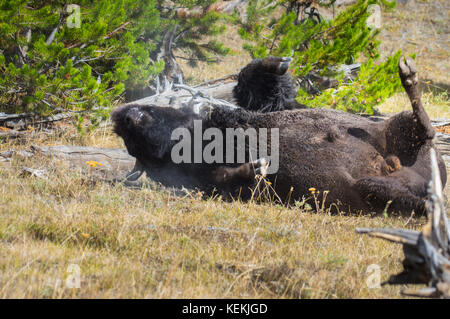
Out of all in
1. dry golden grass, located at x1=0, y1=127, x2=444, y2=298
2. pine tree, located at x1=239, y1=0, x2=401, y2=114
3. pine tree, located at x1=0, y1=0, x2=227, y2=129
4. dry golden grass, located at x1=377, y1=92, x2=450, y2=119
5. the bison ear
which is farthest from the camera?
dry golden grass, located at x1=377, y1=92, x2=450, y2=119

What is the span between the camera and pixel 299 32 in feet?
22.1

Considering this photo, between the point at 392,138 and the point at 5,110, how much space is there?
187 inches

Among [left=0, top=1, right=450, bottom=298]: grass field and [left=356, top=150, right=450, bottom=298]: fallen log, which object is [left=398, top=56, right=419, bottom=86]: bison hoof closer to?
[left=0, top=1, right=450, bottom=298]: grass field

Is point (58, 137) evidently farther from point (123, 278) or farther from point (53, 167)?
point (123, 278)

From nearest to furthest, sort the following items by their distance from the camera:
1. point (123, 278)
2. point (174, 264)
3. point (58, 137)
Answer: point (123, 278) → point (174, 264) → point (58, 137)

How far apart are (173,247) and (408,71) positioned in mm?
2055

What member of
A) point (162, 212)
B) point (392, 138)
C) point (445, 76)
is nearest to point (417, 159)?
point (392, 138)

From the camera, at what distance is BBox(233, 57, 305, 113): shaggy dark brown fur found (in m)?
4.00

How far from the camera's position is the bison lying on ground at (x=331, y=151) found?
2.98 meters

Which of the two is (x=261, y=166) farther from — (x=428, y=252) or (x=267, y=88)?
(x=428, y=252)

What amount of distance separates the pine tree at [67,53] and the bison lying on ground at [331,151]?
5.76 ft

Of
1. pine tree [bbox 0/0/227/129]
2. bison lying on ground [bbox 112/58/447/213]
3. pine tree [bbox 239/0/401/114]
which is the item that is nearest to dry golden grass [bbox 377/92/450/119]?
pine tree [bbox 239/0/401/114]

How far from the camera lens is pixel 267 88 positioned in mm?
4062

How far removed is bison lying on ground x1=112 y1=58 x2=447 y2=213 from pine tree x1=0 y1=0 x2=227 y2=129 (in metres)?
1.76
